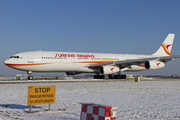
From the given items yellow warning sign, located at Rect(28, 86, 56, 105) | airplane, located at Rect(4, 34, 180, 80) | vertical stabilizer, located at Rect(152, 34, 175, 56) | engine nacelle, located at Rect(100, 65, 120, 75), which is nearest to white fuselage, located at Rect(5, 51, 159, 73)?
airplane, located at Rect(4, 34, 180, 80)

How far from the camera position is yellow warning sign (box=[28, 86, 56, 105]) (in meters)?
9.44

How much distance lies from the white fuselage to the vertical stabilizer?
12.8 m

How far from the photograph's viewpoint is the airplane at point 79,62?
31.2 m

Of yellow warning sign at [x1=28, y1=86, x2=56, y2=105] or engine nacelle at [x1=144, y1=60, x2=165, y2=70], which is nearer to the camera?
yellow warning sign at [x1=28, y1=86, x2=56, y2=105]

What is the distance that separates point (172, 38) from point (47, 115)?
140 ft

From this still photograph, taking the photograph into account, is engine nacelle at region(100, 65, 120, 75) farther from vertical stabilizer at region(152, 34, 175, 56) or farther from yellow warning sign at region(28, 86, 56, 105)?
yellow warning sign at region(28, 86, 56, 105)

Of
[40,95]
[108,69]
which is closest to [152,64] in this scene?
[108,69]

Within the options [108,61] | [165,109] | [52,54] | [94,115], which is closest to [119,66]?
[108,61]

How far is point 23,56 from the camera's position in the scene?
31234 millimetres

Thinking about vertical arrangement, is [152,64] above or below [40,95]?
above

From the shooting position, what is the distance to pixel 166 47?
46.1 m

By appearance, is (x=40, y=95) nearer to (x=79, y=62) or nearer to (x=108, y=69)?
(x=79, y=62)

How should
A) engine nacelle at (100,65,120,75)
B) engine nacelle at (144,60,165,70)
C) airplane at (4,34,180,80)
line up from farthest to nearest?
engine nacelle at (144,60,165,70), engine nacelle at (100,65,120,75), airplane at (4,34,180,80)

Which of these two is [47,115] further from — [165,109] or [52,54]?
[52,54]
